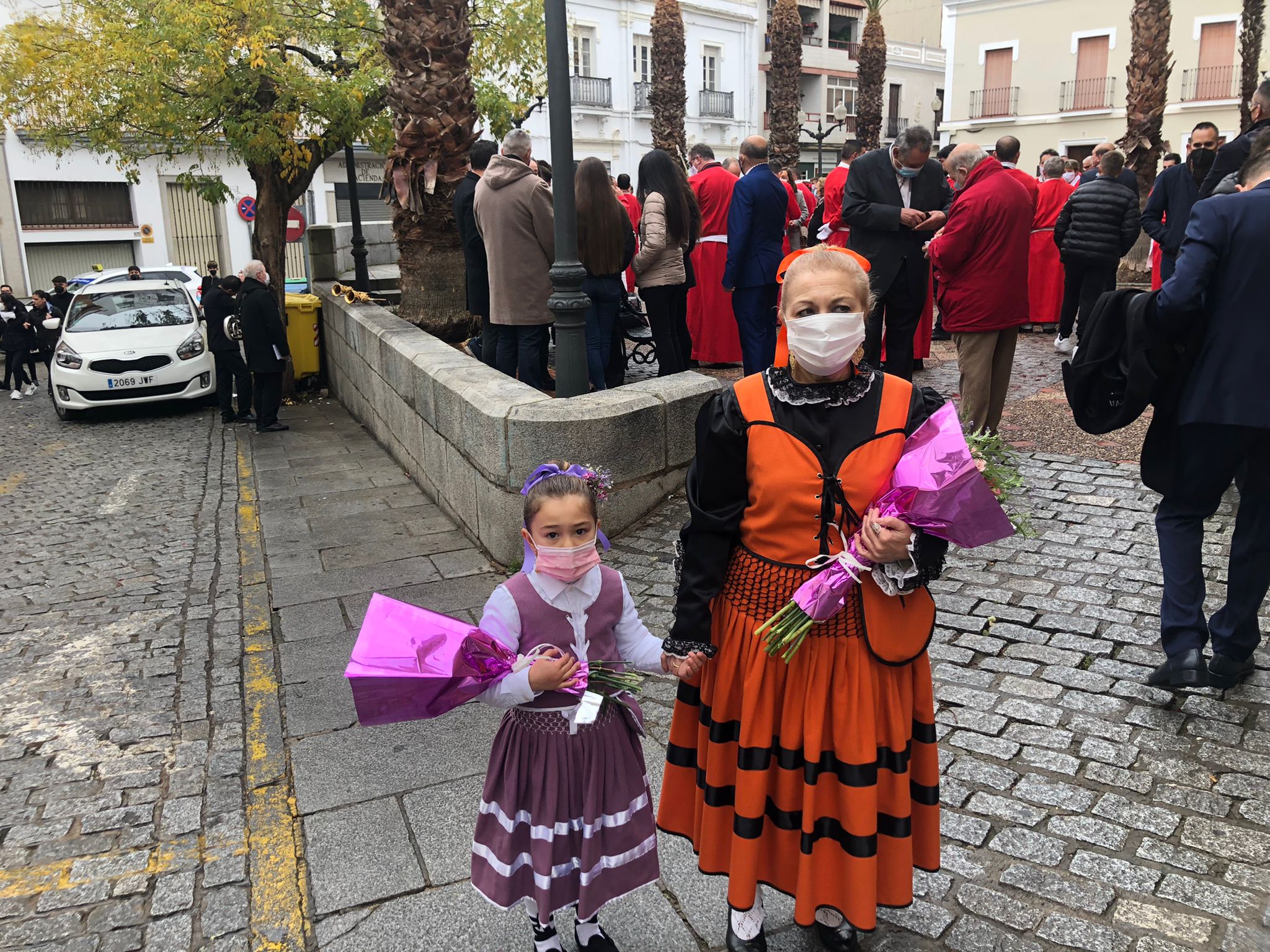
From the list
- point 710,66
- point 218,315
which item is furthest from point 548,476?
point 710,66

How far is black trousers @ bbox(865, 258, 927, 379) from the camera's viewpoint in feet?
24.0

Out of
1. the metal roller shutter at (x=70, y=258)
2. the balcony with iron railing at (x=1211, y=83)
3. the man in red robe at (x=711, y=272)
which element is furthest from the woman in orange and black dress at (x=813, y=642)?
the balcony with iron railing at (x=1211, y=83)

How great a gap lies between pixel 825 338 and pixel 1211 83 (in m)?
39.3

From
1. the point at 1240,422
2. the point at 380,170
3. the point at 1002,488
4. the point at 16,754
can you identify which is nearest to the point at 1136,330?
the point at 1240,422

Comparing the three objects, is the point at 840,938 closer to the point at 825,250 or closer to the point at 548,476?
the point at 548,476

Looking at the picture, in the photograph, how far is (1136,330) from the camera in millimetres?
3717

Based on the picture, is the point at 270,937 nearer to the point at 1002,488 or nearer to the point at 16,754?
the point at 16,754

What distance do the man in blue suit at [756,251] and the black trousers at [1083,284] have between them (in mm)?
3301

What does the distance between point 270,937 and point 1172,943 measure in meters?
2.46

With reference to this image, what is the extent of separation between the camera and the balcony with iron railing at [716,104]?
42.9m

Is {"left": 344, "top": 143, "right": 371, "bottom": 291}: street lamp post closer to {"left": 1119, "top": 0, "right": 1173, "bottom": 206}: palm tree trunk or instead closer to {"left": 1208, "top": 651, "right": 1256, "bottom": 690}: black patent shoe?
{"left": 1208, "top": 651, "right": 1256, "bottom": 690}: black patent shoe

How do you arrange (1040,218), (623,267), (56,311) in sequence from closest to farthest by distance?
(623,267) → (1040,218) → (56,311)

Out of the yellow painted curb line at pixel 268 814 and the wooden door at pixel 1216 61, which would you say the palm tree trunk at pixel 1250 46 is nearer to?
the wooden door at pixel 1216 61

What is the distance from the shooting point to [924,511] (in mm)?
2270
